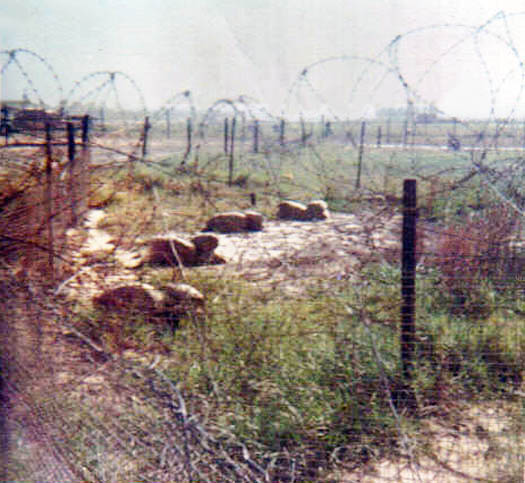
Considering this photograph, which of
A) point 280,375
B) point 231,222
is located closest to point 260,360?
point 280,375

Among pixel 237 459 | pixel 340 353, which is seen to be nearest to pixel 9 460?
pixel 237 459

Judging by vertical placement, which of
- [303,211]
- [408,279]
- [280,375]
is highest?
[408,279]

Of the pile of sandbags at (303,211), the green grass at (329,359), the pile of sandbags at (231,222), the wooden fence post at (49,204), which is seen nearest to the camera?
the green grass at (329,359)

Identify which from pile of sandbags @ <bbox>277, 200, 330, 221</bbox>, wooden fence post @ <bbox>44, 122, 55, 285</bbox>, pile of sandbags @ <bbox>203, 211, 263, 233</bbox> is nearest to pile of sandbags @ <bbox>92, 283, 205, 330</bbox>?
wooden fence post @ <bbox>44, 122, 55, 285</bbox>

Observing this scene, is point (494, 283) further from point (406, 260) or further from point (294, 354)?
point (294, 354)

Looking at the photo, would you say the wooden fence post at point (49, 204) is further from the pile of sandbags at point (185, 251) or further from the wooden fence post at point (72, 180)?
the pile of sandbags at point (185, 251)

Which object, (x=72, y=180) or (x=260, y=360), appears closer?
(x=260, y=360)

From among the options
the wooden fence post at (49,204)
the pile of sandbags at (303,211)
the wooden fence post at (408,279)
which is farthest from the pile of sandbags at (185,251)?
the pile of sandbags at (303,211)

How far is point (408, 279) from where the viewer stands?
3.04 metres

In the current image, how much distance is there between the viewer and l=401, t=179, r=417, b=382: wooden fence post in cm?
298

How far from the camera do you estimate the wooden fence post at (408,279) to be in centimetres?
298

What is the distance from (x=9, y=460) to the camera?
2.88 m

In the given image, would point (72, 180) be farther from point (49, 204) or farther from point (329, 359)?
point (329, 359)

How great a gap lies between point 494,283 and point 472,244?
0.96 meters
